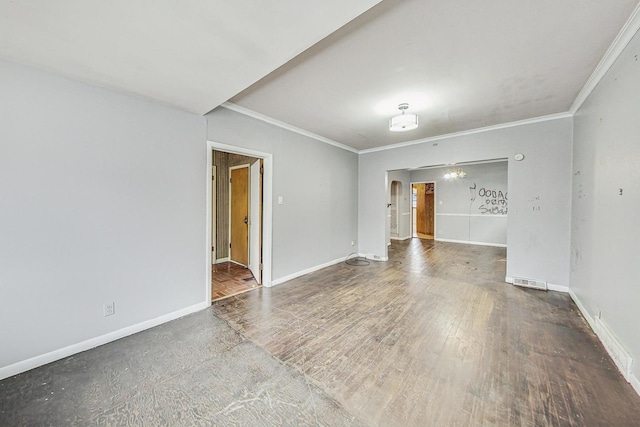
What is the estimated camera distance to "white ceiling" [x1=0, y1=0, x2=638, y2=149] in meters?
1.41

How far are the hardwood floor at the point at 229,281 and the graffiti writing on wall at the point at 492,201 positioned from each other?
7.02 metres

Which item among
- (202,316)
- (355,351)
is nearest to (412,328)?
(355,351)

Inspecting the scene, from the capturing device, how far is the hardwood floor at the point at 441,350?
1.54 meters

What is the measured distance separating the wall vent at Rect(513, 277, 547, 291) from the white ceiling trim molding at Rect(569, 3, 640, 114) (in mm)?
2501

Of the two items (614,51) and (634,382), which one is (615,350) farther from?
(614,51)

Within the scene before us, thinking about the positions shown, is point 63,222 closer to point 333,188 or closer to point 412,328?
point 412,328

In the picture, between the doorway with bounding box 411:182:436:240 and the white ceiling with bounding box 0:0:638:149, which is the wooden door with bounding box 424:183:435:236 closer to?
the doorway with bounding box 411:182:436:240

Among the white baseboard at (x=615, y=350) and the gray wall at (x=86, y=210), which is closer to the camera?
the white baseboard at (x=615, y=350)

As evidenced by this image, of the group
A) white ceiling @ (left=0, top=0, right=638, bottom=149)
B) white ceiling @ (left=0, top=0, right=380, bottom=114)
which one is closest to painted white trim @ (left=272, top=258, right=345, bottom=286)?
white ceiling @ (left=0, top=0, right=638, bottom=149)

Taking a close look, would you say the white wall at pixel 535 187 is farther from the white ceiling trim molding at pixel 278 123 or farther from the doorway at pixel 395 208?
the doorway at pixel 395 208

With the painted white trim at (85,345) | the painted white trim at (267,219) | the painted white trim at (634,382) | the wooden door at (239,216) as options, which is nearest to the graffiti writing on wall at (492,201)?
the painted white trim at (634,382)

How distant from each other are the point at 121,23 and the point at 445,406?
3.08 metres

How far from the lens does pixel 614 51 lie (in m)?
1.98

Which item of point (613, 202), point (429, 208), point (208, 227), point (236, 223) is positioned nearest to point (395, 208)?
point (429, 208)
